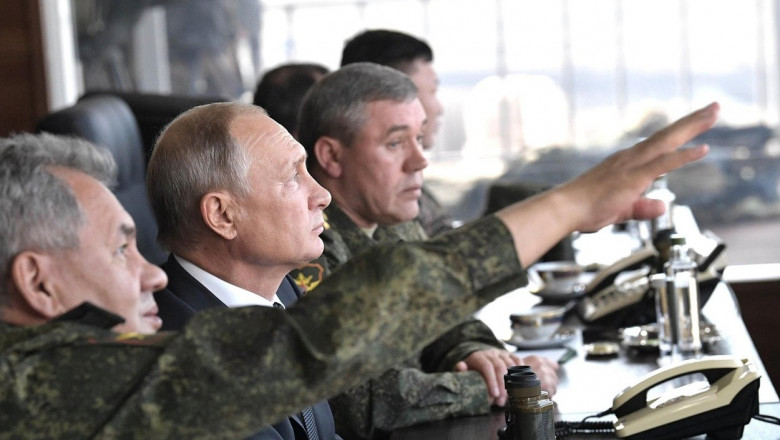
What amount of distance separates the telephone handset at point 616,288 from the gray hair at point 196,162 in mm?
1201

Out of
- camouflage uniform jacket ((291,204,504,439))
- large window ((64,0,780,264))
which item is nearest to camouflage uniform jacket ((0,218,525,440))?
camouflage uniform jacket ((291,204,504,439))

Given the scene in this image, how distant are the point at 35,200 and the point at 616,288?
5.73 feet

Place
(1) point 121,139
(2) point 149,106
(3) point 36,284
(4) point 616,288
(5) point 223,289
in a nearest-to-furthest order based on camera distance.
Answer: (3) point 36,284 < (5) point 223,289 < (4) point 616,288 < (1) point 121,139 < (2) point 149,106

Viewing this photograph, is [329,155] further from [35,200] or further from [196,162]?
[35,200]

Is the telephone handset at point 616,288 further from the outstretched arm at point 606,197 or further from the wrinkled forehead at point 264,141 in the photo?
the outstretched arm at point 606,197

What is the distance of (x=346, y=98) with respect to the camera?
94.0 inches

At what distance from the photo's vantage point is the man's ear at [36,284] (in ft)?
3.67

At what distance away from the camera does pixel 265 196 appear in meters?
1.62

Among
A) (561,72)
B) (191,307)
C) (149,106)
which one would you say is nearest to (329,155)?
(191,307)

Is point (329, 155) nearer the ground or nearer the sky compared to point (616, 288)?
nearer the sky

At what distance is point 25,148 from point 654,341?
1.46 m

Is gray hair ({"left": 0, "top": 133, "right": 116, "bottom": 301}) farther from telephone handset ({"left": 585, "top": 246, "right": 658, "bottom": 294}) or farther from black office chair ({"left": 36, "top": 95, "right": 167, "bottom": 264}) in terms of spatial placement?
telephone handset ({"left": 585, "top": 246, "right": 658, "bottom": 294})

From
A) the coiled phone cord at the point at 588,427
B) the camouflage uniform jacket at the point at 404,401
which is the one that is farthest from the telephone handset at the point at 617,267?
the coiled phone cord at the point at 588,427

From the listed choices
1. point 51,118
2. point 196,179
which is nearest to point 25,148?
point 196,179
